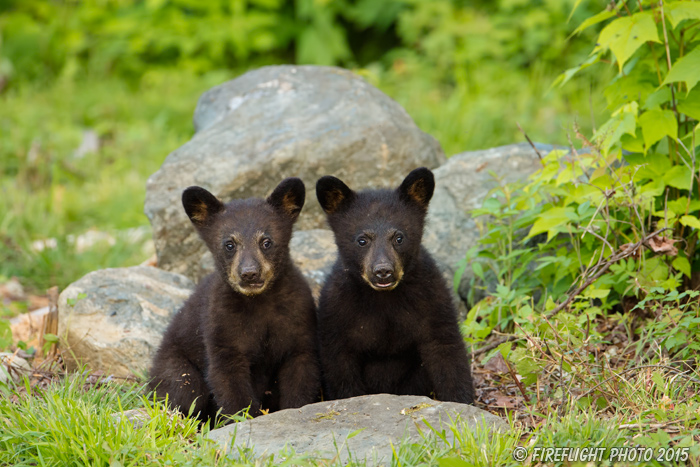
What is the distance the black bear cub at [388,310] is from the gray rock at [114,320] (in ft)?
4.89

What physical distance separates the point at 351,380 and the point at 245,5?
32.6ft

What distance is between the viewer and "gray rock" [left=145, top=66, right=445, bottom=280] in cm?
642

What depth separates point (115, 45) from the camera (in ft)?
42.7

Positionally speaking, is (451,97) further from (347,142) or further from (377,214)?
(377,214)

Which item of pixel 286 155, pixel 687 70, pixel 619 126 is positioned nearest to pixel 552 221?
pixel 619 126

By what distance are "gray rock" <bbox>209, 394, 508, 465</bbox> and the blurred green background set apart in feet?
13.8

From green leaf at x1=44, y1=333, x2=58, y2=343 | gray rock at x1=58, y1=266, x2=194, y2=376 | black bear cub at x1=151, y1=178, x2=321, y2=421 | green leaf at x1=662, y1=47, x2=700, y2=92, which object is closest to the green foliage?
green leaf at x1=662, y1=47, x2=700, y2=92

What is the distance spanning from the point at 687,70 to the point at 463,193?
217cm

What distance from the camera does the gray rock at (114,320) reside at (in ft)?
17.2

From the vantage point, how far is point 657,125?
15.5ft

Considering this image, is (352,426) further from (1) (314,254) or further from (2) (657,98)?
(2) (657,98)

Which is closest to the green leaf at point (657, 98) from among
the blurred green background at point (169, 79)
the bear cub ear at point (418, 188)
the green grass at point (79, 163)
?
the bear cub ear at point (418, 188)

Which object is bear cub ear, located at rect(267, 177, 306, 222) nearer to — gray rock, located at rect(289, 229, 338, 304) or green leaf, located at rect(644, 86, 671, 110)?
gray rock, located at rect(289, 229, 338, 304)

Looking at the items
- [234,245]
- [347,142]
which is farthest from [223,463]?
[347,142]
